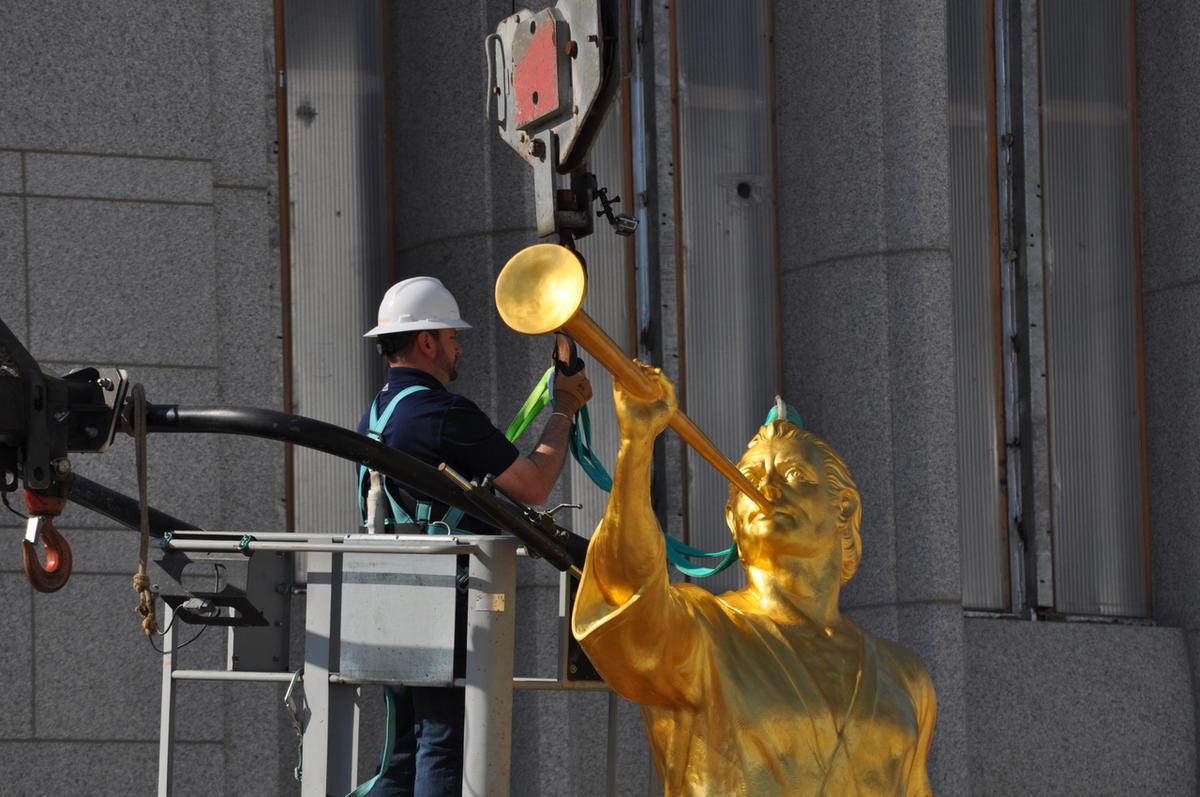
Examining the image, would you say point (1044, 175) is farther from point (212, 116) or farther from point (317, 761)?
point (317, 761)

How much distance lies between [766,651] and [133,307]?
3.71 metres

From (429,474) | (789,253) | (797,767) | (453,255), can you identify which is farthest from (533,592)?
(797,767)

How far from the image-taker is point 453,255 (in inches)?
357

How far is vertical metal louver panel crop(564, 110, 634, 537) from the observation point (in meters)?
9.38

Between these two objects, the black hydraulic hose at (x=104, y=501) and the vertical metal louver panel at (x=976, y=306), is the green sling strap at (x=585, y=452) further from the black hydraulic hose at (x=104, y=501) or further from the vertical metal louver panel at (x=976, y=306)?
the vertical metal louver panel at (x=976, y=306)

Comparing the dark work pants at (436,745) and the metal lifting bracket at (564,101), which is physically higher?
the metal lifting bracket at (564,101)

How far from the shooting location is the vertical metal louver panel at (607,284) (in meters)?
9.38

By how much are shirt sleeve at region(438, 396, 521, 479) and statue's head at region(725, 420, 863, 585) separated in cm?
121

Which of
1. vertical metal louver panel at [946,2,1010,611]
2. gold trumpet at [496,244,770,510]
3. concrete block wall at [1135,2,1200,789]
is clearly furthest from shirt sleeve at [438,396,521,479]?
concrete block wall at [1135,2,1200,789]

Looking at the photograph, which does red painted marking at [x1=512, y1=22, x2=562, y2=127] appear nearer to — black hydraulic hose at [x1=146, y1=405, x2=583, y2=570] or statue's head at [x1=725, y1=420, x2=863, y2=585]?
black hydraulic hose at [x1=146, y1=405, x2=583, y2=570]

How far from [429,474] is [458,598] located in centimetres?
35

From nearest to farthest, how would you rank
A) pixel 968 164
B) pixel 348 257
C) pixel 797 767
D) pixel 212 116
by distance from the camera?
pixel 797 767
pixel 212 116
pixel 348 257
pixel 968 164

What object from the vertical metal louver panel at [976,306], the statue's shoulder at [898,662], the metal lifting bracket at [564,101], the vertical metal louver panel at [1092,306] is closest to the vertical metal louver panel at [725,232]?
the vertical metal louver panel at [976,306]

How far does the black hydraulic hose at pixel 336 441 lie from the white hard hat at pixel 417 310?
783 millimetres
